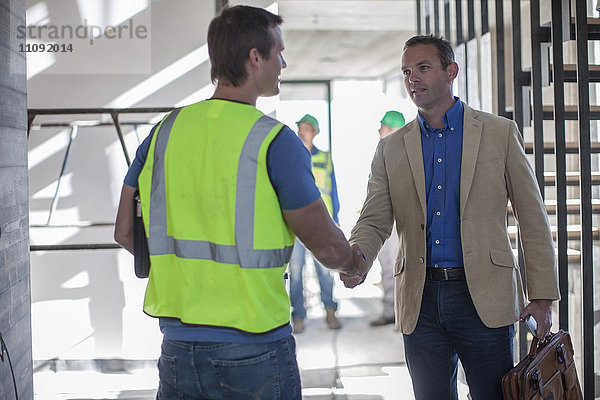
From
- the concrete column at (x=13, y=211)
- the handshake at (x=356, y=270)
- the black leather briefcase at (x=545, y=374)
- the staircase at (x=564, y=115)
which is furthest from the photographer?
the staircase at (x=564, y=115)

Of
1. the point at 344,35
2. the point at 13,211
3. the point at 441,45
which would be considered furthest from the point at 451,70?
the point at 344,35

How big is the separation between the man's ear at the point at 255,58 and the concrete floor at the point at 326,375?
8.28ft

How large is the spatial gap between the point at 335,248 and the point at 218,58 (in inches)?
17.9

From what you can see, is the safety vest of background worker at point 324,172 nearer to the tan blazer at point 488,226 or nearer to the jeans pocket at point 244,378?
the tan blazer at point 488,226

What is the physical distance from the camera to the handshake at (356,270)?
63.1 inches

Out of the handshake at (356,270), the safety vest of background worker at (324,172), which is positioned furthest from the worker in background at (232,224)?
the safety vest of background worker at (324,172)

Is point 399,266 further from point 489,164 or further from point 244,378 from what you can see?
point 244,378

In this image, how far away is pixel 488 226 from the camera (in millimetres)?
1962

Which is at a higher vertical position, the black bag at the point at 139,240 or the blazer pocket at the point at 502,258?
the black bag at the point at 139,240

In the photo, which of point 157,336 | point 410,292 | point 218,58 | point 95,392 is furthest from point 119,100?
point 218,58

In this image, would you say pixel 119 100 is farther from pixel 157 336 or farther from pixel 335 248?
pixel 335 248

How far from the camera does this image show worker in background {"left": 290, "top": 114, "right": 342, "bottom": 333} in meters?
5.30

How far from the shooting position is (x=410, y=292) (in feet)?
6.66

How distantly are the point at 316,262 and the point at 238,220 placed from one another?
4217 millimetres
